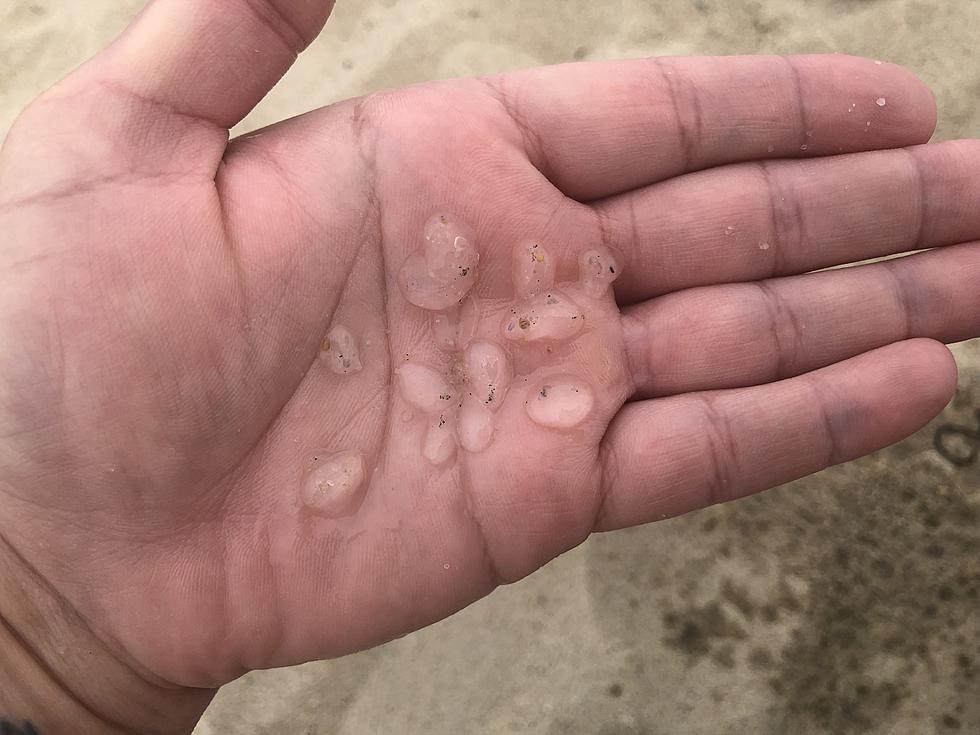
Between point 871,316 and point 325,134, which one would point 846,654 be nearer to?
point 871,316

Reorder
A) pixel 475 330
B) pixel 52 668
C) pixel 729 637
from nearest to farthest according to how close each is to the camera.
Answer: pixel 52 668 → pixel 475 330 → pixel 729 637

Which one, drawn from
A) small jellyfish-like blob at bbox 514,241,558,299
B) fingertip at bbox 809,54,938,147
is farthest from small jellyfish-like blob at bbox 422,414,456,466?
fingertip at bbox 809,54,938,147

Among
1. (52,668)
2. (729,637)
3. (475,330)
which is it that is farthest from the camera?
(729,637)

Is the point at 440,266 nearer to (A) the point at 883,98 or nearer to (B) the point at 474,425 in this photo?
(B) the point at 474,425

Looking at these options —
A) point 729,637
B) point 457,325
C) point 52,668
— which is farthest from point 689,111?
point 52,668

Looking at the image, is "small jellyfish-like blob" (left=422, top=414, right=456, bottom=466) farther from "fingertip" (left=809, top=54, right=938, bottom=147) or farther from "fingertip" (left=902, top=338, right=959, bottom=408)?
"fingertip" (left=809, top=54, right=938, bottom=147)

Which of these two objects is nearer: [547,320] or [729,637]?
[547,320]

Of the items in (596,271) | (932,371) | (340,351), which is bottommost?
(932,371)

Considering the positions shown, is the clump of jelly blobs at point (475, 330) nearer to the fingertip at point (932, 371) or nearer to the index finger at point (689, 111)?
the index finger at point (689, 111)

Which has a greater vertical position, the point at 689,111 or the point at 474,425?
the point at 689,111
